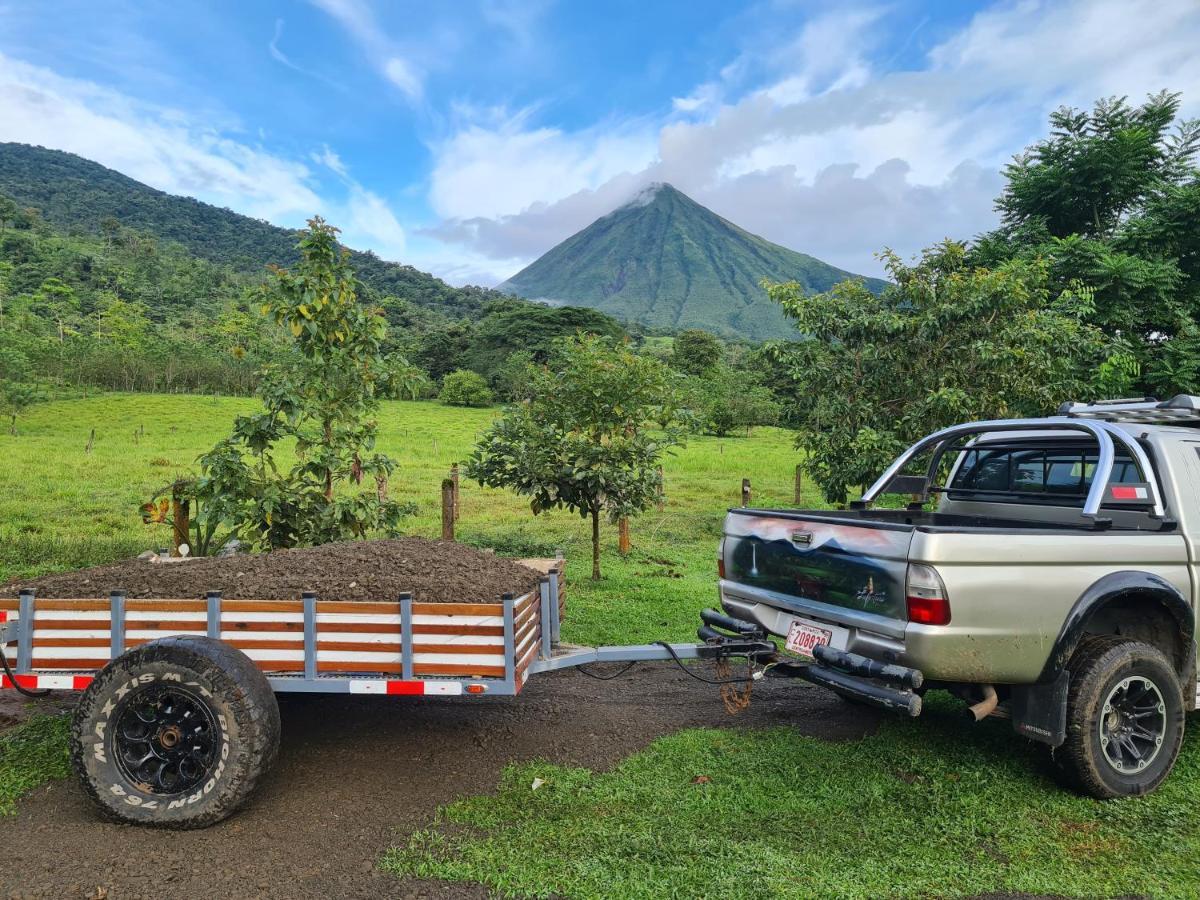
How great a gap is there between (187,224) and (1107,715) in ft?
617

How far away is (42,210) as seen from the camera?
150 m

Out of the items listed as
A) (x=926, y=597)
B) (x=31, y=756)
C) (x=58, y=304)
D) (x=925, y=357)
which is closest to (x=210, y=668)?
(x=31, y=756)

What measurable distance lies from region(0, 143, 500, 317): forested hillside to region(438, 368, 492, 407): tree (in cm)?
6130

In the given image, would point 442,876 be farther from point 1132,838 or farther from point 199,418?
point 199,418

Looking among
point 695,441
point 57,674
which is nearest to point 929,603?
point 57,674

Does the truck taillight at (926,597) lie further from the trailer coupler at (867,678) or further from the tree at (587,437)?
the tree at (587,437)

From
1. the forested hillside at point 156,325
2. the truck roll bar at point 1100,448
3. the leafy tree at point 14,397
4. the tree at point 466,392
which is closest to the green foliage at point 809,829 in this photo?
the truck roll bar at point 1100,448

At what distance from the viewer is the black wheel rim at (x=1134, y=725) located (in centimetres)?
392

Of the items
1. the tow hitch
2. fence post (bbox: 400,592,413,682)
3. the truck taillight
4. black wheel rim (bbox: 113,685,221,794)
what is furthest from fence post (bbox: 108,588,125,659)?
the truck taillight

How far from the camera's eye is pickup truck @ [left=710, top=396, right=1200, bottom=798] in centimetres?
353

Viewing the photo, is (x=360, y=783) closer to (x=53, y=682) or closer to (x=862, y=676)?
(x=53, y=682)

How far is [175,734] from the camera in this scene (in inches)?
142

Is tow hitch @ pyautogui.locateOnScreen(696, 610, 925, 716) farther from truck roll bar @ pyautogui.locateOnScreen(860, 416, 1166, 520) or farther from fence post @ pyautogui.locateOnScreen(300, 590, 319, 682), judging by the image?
fence post @ pyautogui.locateOnScreen(300, 590, 319, 682)

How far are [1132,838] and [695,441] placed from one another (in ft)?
108
